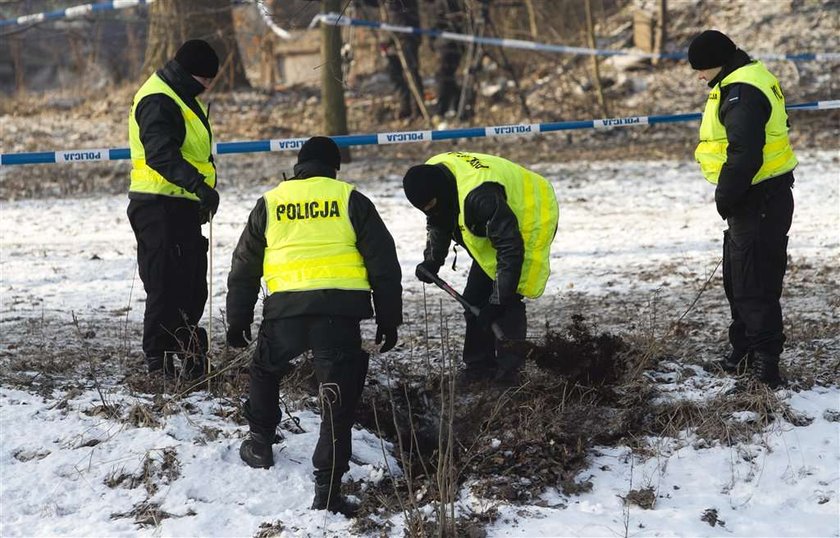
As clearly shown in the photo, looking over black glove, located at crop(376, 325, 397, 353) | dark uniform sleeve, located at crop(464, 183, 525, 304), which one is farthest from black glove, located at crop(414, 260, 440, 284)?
black glove, located at crop(376, 325, 397, 353)

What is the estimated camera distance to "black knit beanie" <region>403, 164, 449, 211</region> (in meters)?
5.31

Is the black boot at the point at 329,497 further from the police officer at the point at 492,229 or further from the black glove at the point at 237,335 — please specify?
the police officer at the point at 492,229

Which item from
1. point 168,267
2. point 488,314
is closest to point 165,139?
point 168,267

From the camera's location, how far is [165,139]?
5.57 metres

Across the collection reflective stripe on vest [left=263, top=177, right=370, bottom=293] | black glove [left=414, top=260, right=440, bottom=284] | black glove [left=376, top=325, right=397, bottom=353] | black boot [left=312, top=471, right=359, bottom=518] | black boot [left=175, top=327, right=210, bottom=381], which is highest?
reflective stripe on vest [left=263, top=177, right=370, bottom=293]

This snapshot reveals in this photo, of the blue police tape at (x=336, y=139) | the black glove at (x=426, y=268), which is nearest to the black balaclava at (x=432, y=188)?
the black glove at (x=426, y=268)

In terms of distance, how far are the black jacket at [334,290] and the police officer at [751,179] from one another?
193cm

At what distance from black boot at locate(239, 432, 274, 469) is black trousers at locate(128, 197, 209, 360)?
92 cm

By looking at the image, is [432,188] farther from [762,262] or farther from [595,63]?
[595,63]

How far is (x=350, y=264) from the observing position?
4.67m

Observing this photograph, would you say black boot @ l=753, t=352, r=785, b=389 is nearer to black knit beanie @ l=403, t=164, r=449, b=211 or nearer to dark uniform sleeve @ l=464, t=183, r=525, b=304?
dark uniform sleeve @ l=464, t=183, r=525, b=304

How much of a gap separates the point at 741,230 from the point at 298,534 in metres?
2.85

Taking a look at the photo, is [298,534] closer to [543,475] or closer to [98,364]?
[543,475]

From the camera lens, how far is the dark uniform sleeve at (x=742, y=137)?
536 cm
